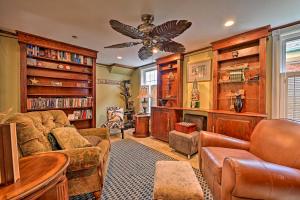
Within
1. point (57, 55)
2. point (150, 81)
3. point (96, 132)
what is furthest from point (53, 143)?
point (150, 81)

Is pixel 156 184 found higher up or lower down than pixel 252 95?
lower down

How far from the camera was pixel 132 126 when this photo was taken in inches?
228

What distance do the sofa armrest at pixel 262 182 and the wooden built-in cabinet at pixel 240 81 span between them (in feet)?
4.83

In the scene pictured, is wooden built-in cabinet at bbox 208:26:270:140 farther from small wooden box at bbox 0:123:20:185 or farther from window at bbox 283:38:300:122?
small wooden box at bbox 0:123:20:185

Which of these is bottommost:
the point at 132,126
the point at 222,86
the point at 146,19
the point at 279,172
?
the point at 132,126

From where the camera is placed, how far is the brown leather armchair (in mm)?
1151

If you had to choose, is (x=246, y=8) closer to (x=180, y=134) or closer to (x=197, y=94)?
(x=197, y=94)

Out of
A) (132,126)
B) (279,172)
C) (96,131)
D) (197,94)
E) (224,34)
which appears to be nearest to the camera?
(279,172)

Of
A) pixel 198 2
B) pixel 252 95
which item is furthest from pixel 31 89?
pixel 252 95

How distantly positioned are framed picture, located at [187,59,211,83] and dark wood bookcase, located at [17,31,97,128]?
2.48 m

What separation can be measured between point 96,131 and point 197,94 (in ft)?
8.11

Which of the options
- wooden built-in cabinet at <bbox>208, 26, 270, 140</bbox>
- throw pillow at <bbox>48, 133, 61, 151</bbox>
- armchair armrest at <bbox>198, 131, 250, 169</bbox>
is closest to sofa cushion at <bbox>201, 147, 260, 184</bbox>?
armchair armrest at <bbox>198, 131, 250, 169</bbox>

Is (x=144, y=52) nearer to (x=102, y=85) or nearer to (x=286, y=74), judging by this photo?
(x=286, y=74)

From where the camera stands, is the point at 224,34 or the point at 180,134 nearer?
the point at 224,34
